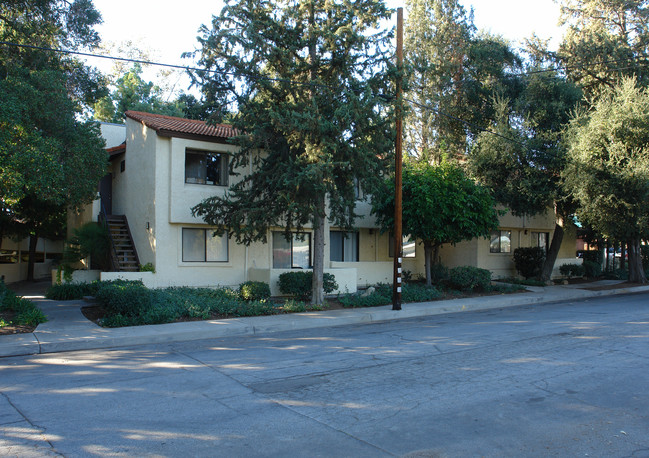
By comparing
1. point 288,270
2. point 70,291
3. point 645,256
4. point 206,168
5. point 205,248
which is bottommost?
point 70,291

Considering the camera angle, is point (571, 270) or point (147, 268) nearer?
point (147, 268)

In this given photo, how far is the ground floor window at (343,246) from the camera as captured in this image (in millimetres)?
22297

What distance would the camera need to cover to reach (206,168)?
60.4 feet

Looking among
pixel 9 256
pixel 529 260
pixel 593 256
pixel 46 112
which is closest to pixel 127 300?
pixel 46 112

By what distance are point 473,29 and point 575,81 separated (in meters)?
7.18

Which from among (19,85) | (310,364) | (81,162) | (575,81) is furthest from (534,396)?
(575,81)

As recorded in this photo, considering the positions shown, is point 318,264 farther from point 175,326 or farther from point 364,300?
point 175,326

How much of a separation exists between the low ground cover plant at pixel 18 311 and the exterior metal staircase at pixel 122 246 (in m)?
4.20

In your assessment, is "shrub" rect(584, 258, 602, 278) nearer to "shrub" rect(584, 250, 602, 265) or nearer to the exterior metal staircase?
"shrub" rect(584, 250, 602, 265)

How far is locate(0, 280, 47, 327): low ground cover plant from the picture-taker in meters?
11.8

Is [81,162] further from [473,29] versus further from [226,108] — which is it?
[473,29]

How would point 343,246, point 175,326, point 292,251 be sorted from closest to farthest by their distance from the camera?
1. point 175,326
2. point 292,251
3. point 343,246

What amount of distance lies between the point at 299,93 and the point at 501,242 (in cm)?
1679

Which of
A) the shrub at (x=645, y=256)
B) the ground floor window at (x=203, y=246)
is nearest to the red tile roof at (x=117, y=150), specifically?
the ground floor window at (x=203, y=246)
